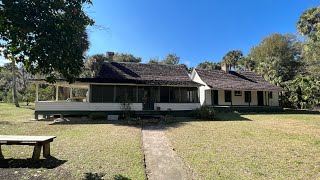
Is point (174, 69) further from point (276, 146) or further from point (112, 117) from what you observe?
point (276, 146)

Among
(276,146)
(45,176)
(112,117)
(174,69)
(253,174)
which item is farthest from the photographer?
(174,69)

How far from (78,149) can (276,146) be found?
8380mm

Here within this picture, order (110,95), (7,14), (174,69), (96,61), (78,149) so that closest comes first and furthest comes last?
(7,14) → (78,149) → (110,95) → (174,69) → (96,61)

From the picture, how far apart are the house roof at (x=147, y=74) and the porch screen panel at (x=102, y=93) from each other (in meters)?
1.69

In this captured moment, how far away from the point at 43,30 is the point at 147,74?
21.4m

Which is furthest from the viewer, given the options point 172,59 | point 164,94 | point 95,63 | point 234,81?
point 172,59

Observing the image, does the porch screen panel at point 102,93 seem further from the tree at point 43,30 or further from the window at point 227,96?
the tree at point 43,30

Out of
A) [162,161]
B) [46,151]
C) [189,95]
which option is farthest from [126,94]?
[162,161]

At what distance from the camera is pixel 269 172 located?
764 centimetres

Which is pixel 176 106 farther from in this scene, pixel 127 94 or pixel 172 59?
pixel 172 59

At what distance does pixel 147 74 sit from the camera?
26.7 m

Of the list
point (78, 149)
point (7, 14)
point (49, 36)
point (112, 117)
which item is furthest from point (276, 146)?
point (112, 117)

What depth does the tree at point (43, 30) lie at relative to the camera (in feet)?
17.0

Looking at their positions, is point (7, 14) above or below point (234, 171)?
above
